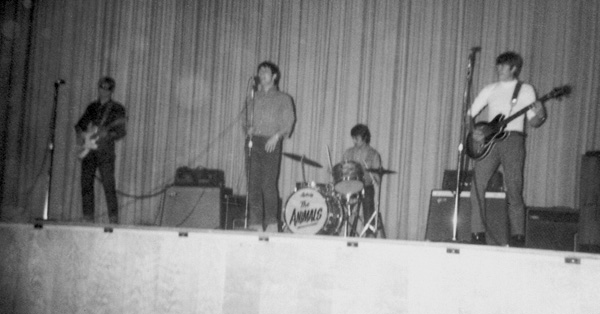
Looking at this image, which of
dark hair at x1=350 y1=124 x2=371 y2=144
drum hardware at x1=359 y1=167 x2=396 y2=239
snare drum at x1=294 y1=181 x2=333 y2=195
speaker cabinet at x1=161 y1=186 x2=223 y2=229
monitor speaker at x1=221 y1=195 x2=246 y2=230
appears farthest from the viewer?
dark hair at x1=350 y1=124 x2=371 y2=144

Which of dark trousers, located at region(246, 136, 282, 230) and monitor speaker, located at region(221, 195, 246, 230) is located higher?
dark trousers, located at region(246, 136, 282, 230)

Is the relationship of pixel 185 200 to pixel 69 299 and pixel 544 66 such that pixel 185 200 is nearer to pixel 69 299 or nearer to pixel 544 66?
pixel 69 299

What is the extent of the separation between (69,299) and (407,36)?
469 centimetres

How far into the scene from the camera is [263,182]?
16.7 feet

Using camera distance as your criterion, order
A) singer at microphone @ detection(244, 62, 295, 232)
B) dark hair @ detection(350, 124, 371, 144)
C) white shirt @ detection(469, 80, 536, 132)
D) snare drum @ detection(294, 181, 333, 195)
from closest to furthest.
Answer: white shirt @ detection(469, 80, 536, 132) → singer at microphone @ detection(244, 62, 295, 232) → snare drum @ detection(294, 181, 333, 195) → dark hair @ detection(350, 124, 371, 144)

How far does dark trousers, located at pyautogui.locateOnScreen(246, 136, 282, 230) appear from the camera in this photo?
5.03 meters

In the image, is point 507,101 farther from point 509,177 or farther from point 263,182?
point 263,182

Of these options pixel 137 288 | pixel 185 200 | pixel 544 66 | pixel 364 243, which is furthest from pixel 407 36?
pixel 137 288

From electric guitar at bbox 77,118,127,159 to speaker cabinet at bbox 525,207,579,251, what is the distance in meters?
4.06

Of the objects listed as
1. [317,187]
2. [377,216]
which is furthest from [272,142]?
[377,216]

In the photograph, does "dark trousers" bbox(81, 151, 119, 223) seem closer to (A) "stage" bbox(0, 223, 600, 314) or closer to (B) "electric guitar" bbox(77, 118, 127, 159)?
(B) "electric guitar" bbox(77, 118, 127, 159)

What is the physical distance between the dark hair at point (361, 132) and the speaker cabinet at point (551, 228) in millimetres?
1981

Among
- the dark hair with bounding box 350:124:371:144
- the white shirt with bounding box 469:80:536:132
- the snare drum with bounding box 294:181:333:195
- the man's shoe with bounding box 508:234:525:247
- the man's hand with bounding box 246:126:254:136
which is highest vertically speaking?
the white shirt with bounding box 469:80:536:132

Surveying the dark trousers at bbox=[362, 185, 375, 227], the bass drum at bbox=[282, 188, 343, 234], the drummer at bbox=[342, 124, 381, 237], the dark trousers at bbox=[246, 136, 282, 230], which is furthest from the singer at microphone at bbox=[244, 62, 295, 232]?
the dark trousers at bbox=[362, 185, 375, 227]
